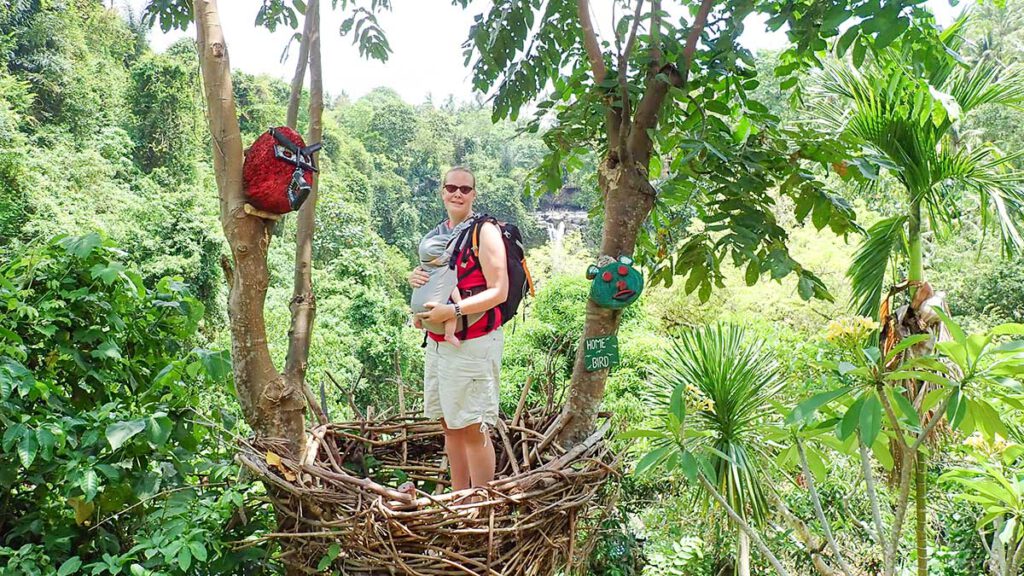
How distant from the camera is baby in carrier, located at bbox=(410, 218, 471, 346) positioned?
1870 millimetres

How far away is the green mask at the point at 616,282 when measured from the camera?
1.91 meters

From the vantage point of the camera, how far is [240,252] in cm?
166

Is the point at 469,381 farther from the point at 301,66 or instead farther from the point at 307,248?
the point at 301,66

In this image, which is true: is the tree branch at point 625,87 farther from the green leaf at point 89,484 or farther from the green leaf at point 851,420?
the green leaf at point 89,484

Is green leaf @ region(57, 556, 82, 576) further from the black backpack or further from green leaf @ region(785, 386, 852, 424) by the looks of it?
green leaf @ region(785, 386, 852, 424)

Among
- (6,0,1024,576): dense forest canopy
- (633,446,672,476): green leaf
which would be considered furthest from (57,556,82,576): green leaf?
(633,446,672,476): green leaf

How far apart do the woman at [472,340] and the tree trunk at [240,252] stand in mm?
390

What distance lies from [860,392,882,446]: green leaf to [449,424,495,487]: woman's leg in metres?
0.98

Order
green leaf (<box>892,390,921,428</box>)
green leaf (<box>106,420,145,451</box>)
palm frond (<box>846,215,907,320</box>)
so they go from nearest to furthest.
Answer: green leaf (<box>892,390,921,428</box>) < green leaf (<box>106,420,145,451</box>) < palm frond (<box>846,215,907,320</box>)

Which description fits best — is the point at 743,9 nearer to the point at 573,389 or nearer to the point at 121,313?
the point at 573,389

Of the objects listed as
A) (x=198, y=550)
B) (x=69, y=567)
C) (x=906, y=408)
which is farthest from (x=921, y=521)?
(x=69, y=567)

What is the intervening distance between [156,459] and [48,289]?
44 centimetres

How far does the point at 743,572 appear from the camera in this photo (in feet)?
8.35

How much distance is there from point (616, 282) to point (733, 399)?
2.34 feet
